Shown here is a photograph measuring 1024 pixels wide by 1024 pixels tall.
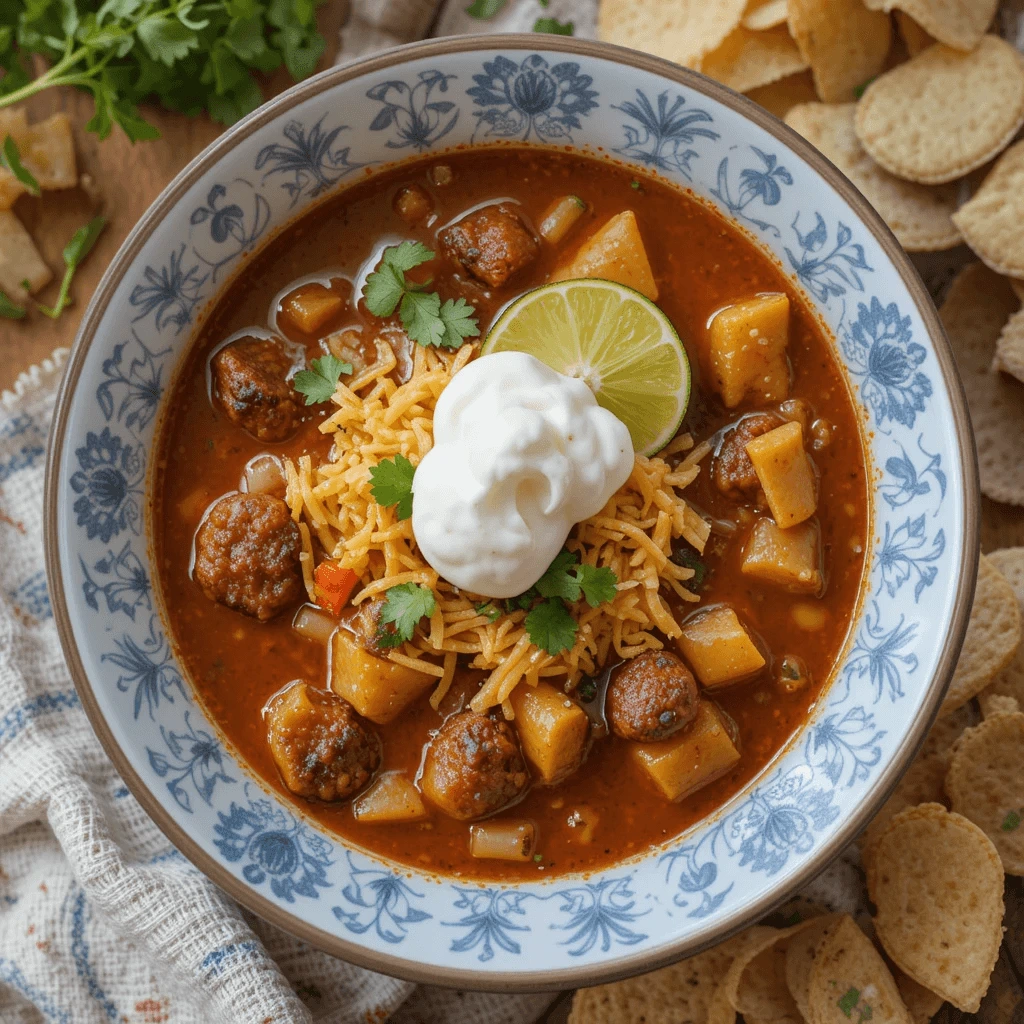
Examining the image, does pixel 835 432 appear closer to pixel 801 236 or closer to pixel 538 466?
pixel 801 236

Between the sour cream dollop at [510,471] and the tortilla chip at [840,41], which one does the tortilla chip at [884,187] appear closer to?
the tortilla chip at [840,41]

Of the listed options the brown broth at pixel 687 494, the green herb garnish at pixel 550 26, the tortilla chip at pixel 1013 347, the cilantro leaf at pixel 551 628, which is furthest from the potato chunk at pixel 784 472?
the green herb garnish at pixel 550 26

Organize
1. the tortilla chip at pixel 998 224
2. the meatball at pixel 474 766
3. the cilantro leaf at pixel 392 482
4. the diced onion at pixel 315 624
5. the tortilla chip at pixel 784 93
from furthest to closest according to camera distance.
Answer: the tortilla chip at pixel 784 93 < the tortilla chip at pixel 998 224 < the diced onion at pixel 315 624 < the meatball at pixel 474 766 < the cilantro leaf at pixel 392 482

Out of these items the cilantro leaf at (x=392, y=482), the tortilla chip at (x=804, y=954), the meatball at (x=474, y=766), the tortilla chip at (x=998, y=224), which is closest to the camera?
the cilantro leaf at (x=392, y=482)

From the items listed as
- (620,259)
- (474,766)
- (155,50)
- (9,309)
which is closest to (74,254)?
(9,309)

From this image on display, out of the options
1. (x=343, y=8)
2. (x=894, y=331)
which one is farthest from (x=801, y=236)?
(x=343, y=8)

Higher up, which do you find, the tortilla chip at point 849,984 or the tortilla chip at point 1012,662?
the tortilla chip at point 1012,662
